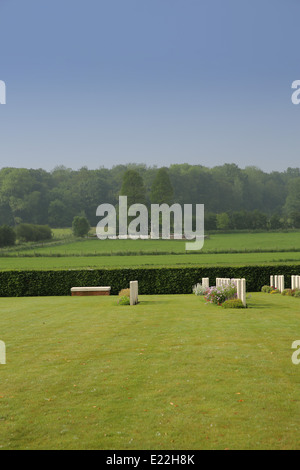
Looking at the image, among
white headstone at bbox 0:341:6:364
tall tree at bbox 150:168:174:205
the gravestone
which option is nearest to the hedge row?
the gravestone

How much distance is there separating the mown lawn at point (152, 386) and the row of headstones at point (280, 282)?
1025cm

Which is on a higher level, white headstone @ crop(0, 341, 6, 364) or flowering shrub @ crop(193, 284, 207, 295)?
white headstone @ crop(0, 341, 6, 364)

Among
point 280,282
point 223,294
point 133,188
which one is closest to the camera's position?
point 223,294

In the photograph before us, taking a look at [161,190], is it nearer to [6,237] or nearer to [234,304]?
[6,237]

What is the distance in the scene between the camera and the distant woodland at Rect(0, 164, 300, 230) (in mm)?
113812

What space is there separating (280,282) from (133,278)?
8.88 m

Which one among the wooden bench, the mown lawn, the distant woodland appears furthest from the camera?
the distant woodland

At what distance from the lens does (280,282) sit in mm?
26875

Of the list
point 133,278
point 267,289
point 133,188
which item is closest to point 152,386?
point 267,289

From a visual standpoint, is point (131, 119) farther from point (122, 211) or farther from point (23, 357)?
point (23, 357)

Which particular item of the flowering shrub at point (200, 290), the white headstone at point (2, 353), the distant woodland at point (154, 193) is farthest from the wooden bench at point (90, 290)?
the distant woodland at point (154, 193)

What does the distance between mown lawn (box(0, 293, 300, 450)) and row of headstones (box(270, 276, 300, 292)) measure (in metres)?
10.2

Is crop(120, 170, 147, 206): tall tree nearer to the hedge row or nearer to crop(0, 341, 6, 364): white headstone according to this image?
the hedge row
